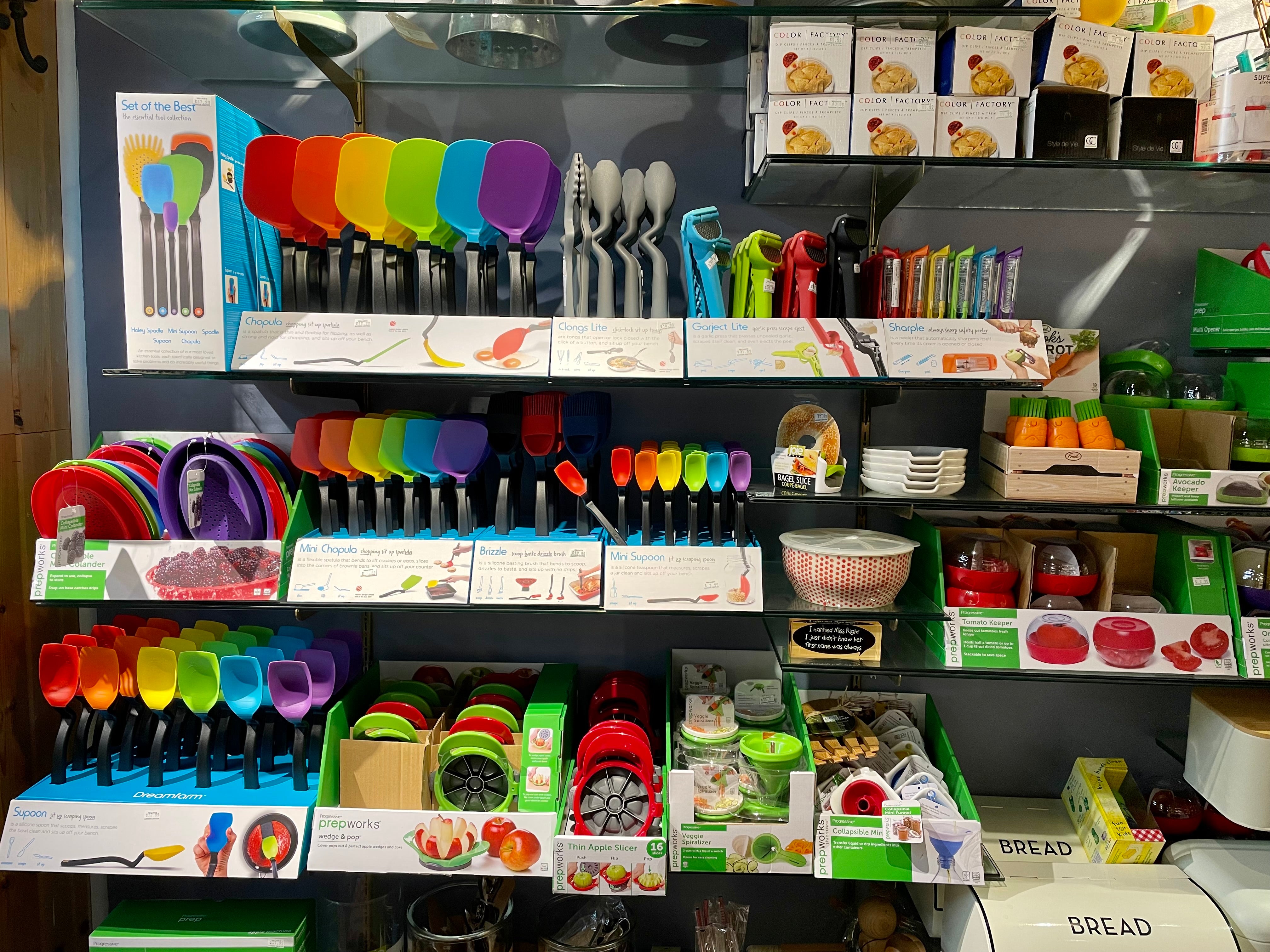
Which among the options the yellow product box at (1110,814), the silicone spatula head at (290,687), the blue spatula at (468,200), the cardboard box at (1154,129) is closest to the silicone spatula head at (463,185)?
the blue spatula at (468,200)

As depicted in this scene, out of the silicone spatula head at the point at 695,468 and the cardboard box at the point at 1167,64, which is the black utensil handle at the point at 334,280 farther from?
the cardboard box at the point at 1167,64

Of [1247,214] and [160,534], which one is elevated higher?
[1247,214]

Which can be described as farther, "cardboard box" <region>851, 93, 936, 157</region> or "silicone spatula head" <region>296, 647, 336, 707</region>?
"silicone spatula head" <region>296, 647, 336, 707</region>

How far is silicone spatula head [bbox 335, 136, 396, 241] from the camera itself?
1598mm

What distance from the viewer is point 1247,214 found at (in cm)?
195

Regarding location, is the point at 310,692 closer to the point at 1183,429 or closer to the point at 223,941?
the point at 223,941

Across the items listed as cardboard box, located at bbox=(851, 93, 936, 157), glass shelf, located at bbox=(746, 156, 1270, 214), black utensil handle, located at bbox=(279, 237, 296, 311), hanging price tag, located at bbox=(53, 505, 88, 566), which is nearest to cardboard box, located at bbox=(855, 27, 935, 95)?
cardboard box, located at bbox=(851, 93, 936, 157)

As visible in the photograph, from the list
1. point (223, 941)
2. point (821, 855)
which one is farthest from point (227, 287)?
point (821, 855)

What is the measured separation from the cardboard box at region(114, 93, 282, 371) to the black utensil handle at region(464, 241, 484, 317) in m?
0.44

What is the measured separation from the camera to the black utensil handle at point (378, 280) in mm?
1652

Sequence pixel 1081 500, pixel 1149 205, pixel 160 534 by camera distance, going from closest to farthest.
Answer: pixel 1081 500 → pixel 160 534 → pixel 1149 205

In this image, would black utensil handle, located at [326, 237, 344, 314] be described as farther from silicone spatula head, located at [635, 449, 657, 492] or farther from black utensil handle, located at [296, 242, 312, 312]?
silicone spatula head, located at [635, 449, 657, 492]

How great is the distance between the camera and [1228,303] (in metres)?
1.84

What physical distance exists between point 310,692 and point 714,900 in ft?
3.43
